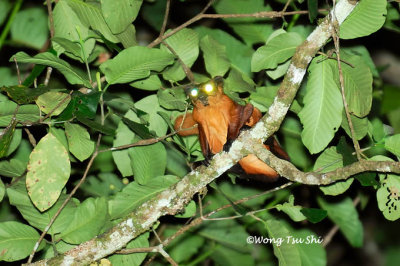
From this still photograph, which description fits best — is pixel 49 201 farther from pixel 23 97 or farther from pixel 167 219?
pixel 167 219

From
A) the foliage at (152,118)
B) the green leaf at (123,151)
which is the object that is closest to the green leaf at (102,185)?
the foliage at (152,118)

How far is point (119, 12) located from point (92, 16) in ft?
0.71

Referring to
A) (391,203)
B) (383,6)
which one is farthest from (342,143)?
(383,6)

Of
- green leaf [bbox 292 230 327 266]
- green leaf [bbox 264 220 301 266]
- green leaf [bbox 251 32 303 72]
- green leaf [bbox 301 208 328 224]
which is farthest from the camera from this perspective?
green leaf [bbox 292 230 327 266]

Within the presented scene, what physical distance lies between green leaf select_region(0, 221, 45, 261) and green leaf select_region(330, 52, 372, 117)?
1646mm

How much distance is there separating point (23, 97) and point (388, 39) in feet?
9.54

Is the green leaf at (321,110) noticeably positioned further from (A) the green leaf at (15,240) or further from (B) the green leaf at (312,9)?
(A) the green leaf at (15,240)

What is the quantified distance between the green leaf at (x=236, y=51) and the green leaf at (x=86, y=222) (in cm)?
115

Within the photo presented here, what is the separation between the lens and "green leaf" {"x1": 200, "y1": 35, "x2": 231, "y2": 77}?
2.81 m

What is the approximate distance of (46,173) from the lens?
2.50m

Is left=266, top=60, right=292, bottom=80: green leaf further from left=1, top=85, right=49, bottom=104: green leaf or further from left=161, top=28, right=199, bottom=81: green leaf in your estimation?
left=1, top=85, right=49, bottom=104: green leaf

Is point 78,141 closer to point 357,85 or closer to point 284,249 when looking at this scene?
point 284,249

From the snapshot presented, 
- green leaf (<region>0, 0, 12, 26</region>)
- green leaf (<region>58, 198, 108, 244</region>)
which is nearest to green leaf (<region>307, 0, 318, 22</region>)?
green leaf (<region>58, 198, 108, 244</region>)

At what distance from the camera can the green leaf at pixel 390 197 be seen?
8.73 ft
